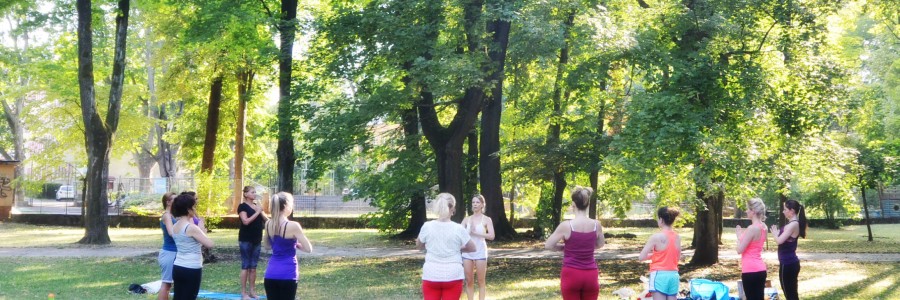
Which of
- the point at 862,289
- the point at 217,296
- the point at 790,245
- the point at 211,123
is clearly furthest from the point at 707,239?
the point at 211,123

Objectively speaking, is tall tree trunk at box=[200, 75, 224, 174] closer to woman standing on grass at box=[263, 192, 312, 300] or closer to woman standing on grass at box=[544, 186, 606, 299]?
woman standing on grass at box=[263, 192, 312, 300]

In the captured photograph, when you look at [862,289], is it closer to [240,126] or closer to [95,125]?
[95,125]

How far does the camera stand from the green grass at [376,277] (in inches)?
525

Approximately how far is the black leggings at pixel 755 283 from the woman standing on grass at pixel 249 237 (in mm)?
6341

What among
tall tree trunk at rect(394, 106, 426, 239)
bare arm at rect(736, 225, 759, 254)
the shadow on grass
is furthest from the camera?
tall tree trunk at rect(394, 106, 426, 239)

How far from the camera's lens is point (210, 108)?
3058 cm

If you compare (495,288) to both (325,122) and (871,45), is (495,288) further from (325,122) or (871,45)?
(871,45)

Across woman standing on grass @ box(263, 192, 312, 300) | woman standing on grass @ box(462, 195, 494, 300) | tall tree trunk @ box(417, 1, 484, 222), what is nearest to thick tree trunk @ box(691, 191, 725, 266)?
tall tree trunk @ box(417, 1, 484, 222)

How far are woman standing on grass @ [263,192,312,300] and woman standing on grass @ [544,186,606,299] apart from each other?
233 centimetres

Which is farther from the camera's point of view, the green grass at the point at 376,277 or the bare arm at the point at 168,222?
the green grass at the point at 376,277

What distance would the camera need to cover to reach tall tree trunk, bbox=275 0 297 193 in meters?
19.1

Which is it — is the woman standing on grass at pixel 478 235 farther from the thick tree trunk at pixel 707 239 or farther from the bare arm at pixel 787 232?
the thick tree trunk at pixel 707 239

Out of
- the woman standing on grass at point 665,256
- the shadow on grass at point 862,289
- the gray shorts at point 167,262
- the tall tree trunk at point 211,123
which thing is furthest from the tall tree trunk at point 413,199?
the woman standing on grass at point 665,256

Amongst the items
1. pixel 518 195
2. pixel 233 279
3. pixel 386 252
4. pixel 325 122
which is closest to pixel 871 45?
pixel 518 195
